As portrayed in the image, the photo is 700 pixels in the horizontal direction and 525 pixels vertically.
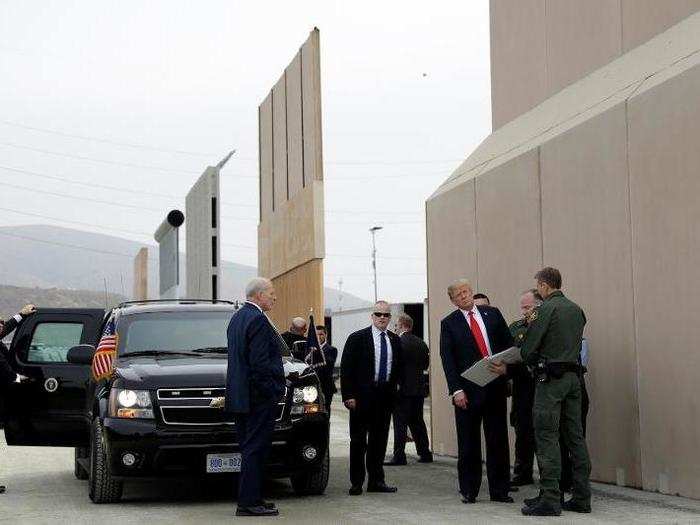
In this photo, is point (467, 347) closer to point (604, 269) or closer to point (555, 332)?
point (555, 332)

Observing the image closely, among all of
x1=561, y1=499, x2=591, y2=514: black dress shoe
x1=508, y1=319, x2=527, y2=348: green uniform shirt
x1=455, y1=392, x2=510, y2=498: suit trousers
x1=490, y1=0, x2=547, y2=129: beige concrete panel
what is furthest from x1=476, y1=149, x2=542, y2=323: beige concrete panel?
x1=561, y1=499, x2=591, y2=514: black dress shoe

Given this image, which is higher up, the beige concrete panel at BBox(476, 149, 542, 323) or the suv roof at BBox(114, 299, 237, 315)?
the beige concrete panel at BBox(476, 149, 542, 323)

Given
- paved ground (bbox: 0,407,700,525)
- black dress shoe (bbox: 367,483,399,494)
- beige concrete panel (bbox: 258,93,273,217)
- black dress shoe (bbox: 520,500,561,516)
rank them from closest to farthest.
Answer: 1. paved ground (bbox: 0,407,700,525)
2. black dress shoe (bbox: 520,500,561,516)
3. black dress shoe (bbox: 367,483,399,494)
4. beige concrete panel (bbox: 258,93,273,217)

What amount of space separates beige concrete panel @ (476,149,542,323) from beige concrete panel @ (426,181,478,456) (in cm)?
48

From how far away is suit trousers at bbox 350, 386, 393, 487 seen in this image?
12.6m

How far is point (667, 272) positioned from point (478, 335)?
171cm

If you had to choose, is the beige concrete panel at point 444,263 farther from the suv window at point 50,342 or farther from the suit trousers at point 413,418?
the suv window at point 50,342

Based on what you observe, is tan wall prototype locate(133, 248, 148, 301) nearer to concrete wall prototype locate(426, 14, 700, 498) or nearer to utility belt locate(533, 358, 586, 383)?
concrete wall prototype locate(426, 14, 700, 498)

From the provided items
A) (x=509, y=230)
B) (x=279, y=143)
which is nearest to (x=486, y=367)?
(x=509, y=230)

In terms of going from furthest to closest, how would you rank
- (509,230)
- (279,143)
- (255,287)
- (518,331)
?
(279,143)
(509,230)
(518,331)
(255,287)

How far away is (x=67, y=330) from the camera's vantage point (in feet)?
56.9

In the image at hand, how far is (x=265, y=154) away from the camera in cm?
3669

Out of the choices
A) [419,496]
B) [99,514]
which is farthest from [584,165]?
[99,514]

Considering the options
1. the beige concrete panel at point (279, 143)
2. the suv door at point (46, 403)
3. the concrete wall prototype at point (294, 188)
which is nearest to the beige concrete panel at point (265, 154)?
the concrete wall prototype at point (294, 188)
